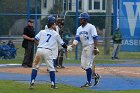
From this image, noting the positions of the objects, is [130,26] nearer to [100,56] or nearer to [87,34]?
[100,56]

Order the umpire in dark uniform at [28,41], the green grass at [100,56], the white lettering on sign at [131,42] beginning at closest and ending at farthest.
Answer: the umpire in dark uniform at [28,41]
the green grass at [100,56]
the white lettering on sign at [131,42]

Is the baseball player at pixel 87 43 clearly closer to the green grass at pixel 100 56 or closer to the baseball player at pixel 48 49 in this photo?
Result: the baseball player at pixel 48 49

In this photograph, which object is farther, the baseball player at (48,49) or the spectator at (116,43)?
the spectator at (116,43)

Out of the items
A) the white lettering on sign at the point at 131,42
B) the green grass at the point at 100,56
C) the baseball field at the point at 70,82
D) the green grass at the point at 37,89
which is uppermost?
the green grass at the point at 37,89

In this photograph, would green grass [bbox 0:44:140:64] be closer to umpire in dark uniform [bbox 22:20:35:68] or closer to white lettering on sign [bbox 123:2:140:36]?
white lettering on sign [bbox 123:2:140:36]

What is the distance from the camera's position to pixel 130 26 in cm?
3045

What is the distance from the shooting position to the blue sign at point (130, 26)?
30094 millimetres

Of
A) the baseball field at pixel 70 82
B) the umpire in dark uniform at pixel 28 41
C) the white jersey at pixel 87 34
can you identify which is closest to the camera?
the baseball field at pixel 70 82

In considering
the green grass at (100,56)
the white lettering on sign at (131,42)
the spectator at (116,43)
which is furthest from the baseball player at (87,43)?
the white lettering on sign at (131,42)

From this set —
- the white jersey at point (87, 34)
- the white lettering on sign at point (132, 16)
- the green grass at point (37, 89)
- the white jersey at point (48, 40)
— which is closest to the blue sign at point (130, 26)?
the white lettering on sign at point (132, 16)

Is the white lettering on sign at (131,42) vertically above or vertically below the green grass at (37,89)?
below

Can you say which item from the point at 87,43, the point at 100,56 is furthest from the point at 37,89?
the point at 100,56

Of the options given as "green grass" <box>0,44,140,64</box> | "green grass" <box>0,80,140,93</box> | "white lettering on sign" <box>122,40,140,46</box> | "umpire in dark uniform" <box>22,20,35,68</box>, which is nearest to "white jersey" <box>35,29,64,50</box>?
"green grass" <box>0,80,140,93</box>

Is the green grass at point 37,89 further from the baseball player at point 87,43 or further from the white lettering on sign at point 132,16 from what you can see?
the white lettering on sign at point 132,16
